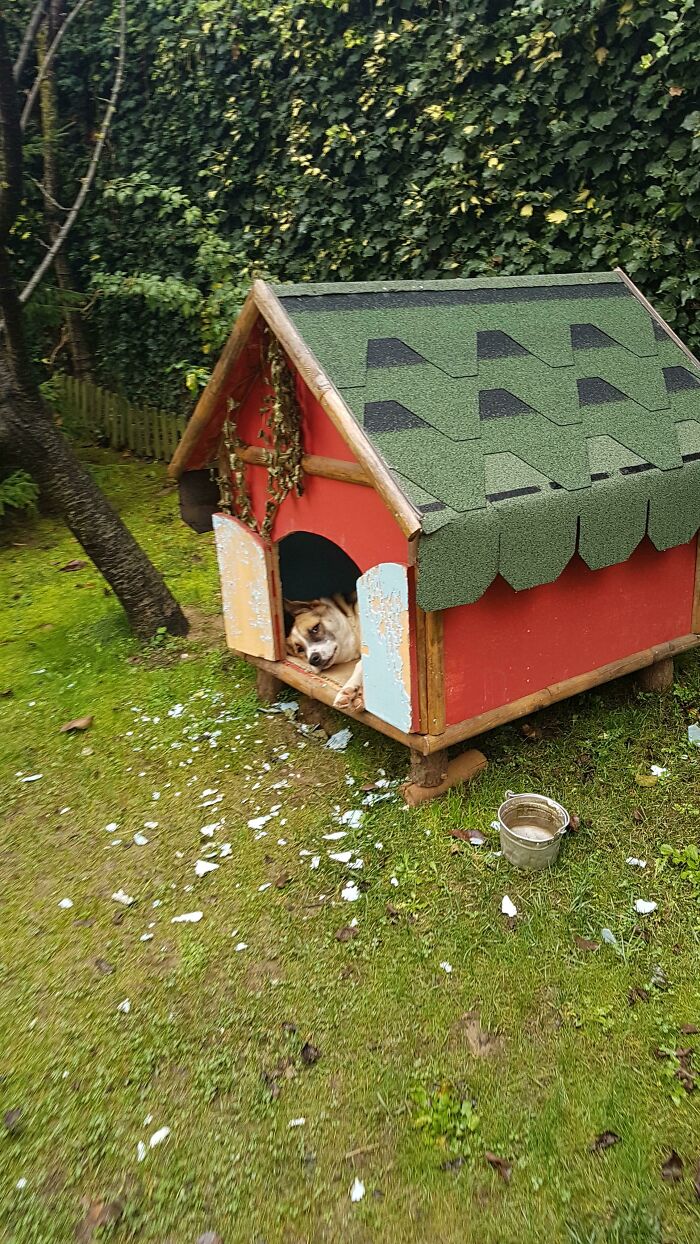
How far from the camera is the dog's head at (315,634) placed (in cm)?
432

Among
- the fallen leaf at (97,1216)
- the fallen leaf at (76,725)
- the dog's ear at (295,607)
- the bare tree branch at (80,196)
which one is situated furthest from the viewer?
the bare tree branch at (80,196)

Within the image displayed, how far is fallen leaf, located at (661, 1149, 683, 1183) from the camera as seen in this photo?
2217 millimetres

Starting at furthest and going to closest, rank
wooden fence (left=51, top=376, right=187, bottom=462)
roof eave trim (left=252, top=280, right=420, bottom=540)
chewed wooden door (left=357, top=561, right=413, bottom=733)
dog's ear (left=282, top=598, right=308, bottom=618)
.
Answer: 1. wooden fence (left=51, top=376, right=187, bottom=462)
2. dog's ear (left=282, top=598, right=308, bottom=618)
3. chewed wooden door (left=357, top=561, right=413, bottom=733)
4. roof eave trim (left=252, top=280, right=420, bottom=540)

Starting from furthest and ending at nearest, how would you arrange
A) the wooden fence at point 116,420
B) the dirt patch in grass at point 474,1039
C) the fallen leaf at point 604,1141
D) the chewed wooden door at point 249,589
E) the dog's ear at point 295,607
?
the wooden fence at point 116,420
the dog's ear at point 295,607
the chewed wooden door at point 249,589
the dirt patch in grass at point 474,1039
the fallen leaf at point 604,1141

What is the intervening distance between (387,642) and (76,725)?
7.21 feet

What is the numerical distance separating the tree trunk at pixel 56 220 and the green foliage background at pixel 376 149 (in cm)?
32

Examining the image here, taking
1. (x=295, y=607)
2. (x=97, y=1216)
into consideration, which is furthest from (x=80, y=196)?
(x=97, y=1216)

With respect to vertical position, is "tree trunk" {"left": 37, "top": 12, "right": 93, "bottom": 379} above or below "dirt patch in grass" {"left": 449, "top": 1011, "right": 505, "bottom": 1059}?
above

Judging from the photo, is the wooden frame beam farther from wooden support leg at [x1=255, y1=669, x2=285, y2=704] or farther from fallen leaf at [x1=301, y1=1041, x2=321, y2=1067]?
fallen leaf at [x1=301, y1=1041, x2=321, y2=1067]

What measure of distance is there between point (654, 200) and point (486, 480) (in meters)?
2.95

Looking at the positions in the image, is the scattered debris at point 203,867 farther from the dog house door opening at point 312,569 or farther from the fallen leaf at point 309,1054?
the dog house door opening at point 312,569

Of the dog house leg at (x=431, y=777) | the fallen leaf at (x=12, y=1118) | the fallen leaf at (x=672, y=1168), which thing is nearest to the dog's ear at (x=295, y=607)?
the dog house leg at (x=431, y=777)

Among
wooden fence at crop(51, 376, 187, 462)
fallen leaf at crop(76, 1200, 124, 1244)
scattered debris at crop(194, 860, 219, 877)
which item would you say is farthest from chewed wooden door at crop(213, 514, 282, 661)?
wooden fence at crop(51, 376, 187, 462)

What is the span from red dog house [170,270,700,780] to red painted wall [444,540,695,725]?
10 millimetres
